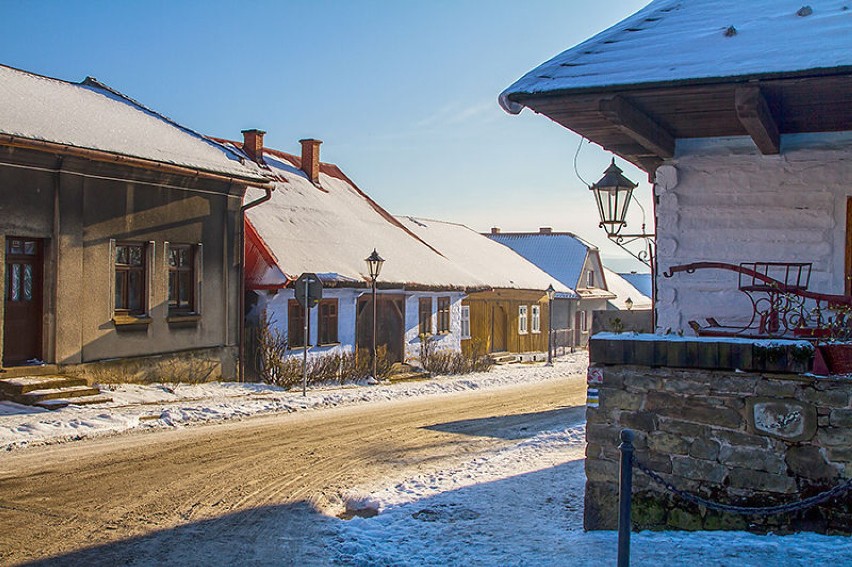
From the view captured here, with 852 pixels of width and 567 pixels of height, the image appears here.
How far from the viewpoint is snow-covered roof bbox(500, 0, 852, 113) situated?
6613 mm

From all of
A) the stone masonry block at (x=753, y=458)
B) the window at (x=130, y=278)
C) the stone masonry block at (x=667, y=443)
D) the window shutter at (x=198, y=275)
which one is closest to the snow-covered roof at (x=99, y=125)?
the window shutter at (x=198, y=275)

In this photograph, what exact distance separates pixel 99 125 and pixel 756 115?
13.3 m

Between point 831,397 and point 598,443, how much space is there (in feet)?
5.56

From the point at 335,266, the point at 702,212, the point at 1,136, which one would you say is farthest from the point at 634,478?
the point at 335,266

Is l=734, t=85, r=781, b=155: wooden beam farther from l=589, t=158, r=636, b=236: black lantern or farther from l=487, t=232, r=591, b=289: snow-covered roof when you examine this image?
l=487, t=232, r=591, b=289: snow-covered roof

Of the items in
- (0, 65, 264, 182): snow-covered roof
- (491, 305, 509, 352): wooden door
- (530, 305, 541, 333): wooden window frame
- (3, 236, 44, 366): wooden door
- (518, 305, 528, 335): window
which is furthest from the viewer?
(530, 305, 541, 333): wooden window frame

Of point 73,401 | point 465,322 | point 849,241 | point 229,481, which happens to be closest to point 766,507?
point 849,241

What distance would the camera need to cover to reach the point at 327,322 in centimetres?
2162

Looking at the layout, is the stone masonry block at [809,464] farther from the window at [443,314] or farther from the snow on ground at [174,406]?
the window at [443,314]

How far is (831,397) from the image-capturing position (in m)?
5.88

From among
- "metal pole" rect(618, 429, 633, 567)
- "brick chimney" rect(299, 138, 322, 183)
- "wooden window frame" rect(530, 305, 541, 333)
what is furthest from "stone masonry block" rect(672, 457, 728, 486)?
"wooden window frame" rect(530, 305, 541, 333)

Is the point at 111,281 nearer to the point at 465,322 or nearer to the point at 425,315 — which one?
the point at 425,315

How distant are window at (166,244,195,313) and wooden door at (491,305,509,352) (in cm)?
1727

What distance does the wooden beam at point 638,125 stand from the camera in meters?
7.04
